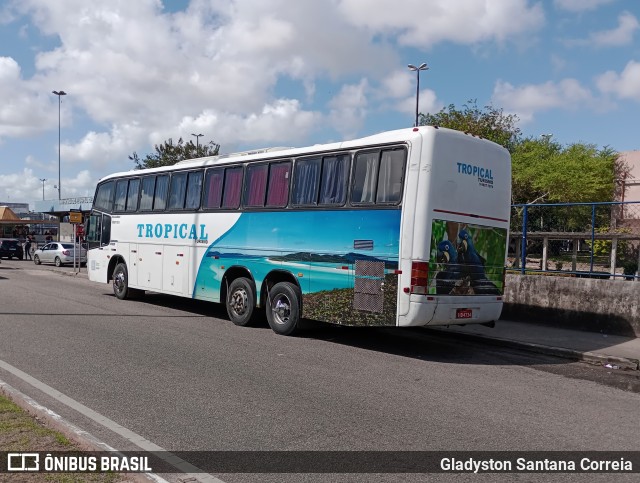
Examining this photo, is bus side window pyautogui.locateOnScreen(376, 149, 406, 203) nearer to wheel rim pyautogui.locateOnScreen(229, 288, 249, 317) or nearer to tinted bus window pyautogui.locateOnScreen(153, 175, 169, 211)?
wheel rim pyautogui.locateOnScreen(229, 288, 249, 317)

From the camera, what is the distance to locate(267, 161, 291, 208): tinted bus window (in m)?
11.4

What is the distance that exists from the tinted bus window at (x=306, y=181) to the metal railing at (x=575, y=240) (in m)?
5.63

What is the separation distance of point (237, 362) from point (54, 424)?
3.59 meters

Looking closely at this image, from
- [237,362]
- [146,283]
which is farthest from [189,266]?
[237,362]

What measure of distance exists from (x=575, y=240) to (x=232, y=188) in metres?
8.13

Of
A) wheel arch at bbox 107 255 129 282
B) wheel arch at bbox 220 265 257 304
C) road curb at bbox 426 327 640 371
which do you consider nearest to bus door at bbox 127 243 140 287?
wheel arch at bbox 107 255 129 282

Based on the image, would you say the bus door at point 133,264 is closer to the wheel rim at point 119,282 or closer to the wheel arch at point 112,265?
the wheel rim at point 119,282

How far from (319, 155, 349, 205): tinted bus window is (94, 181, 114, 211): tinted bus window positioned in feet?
28.5

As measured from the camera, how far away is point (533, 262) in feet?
47.6

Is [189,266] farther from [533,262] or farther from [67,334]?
[533,262]

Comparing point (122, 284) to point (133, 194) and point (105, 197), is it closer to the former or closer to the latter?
point (133, 194)

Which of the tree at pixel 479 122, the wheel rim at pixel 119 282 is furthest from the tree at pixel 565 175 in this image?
the wheel rim at pixel 119 282

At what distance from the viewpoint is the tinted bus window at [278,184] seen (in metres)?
11.4

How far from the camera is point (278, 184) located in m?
11.6
